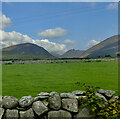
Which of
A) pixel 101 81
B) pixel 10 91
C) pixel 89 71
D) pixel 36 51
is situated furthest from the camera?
pixel 89 71

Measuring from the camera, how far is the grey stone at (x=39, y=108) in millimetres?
2889

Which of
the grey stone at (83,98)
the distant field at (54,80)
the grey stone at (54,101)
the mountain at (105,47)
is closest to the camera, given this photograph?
the grey stone at (54,101)

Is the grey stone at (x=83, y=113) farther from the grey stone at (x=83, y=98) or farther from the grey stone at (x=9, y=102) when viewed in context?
the grey stone at (x=9, y=102)

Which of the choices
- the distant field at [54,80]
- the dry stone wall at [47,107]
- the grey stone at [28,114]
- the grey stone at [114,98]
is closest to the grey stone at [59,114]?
the dry stone wall at [47,107]

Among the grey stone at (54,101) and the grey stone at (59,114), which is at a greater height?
the grey stone at (54,101)

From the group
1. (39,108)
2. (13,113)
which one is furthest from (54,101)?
(13,113)

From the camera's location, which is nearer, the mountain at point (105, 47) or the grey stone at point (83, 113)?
the grey stone at point (83, 113)

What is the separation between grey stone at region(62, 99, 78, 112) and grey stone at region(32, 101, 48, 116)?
1.16 feet

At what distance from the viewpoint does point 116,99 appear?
303 cm

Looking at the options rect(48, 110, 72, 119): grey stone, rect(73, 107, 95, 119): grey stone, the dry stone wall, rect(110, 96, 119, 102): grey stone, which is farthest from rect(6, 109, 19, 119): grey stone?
rect(110, 96, 119, 102): grey stone

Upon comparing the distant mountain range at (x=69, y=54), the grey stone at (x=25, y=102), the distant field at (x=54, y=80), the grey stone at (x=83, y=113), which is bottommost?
the grey stone at (x=83, y=113)

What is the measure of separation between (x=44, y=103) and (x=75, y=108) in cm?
59

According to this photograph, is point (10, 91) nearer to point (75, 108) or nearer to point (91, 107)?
point (75, 108)

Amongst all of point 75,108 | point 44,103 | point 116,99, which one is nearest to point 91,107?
point 75,108
